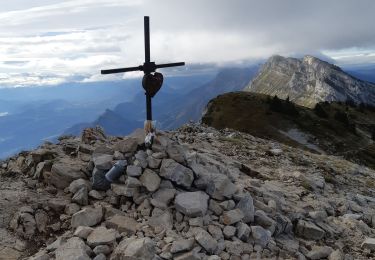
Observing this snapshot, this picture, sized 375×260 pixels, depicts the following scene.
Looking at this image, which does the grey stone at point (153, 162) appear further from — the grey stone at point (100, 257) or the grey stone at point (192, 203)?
the grey stone at point (100, 257)

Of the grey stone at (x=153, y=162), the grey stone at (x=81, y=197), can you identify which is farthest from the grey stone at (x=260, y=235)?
the grey stone at (x=81, y=197)

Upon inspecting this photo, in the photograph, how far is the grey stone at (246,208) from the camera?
16.3 meters

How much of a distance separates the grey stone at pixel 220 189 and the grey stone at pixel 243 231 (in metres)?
1.56

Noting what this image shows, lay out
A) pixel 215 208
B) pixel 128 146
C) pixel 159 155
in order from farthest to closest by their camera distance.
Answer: pixel 128 146, pixel 159 155, pixel 215 208

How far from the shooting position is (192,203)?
51.6 ft

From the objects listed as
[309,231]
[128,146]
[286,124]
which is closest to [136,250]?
[128,146]

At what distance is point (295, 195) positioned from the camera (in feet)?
72.6

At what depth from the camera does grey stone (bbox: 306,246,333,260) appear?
15.8 metres

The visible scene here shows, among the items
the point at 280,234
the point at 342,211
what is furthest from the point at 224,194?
the point at 342,211

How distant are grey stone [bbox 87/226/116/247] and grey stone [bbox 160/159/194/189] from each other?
3.21 metres

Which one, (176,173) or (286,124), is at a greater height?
(176,173)

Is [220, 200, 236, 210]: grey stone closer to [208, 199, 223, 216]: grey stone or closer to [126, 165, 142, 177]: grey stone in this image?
[208, 199, 223, 216]: grey stone

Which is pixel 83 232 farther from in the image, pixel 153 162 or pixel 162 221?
pixel 153 162

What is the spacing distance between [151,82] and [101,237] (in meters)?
6.54
